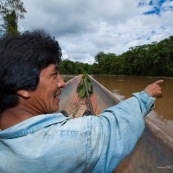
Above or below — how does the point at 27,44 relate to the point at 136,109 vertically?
above

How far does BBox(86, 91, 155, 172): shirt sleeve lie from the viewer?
0.63 metres

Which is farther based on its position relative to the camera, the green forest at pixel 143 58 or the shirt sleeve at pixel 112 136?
the green forest at pixel 143 58

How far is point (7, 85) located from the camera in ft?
2.34

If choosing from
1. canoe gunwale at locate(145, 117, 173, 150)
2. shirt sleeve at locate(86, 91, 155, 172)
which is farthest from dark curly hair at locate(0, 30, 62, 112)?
canoe gunwale at locate(145, 117, 173, 150)

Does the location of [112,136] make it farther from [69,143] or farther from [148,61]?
[148,61]

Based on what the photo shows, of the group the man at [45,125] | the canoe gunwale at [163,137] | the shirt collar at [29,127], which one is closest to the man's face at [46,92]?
the man at [45,125]

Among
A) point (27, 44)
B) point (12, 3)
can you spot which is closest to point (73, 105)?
point (27, 44)

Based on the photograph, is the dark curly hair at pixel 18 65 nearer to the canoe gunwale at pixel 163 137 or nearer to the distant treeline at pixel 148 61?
the canoe gunwale at pixel 163 137

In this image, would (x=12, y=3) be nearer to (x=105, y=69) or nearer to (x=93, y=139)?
(x=93, y=139)

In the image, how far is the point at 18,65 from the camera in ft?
2.32

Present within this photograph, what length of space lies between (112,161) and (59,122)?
210mm

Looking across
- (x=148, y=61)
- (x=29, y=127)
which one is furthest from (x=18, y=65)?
(x=148, y=61)

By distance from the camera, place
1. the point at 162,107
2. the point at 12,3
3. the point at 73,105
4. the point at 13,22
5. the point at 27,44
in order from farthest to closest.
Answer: the point at 13,22
the point at 12,3
the point at 162,107
the point at 73,105
the point at 27,44

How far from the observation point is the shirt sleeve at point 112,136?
63cm
